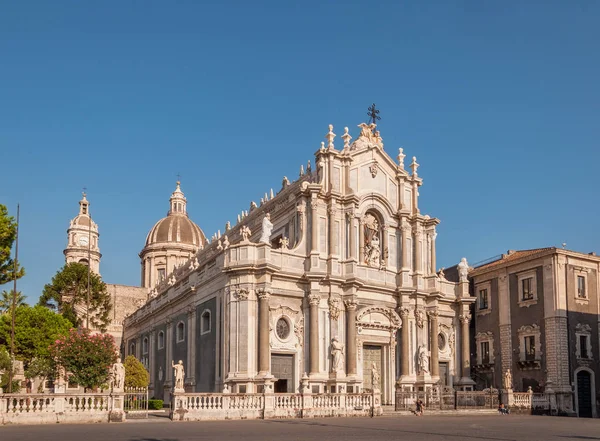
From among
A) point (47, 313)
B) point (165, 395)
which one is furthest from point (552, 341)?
point (47, 313)

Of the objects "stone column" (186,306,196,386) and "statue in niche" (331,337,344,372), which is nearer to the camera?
"statue in niche" (331,337,344,372)

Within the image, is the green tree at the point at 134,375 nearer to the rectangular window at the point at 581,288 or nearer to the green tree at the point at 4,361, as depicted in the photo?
the green tree at the point at 4,361

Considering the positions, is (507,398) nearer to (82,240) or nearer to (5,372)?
(5,372)

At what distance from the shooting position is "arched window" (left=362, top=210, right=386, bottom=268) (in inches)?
1678

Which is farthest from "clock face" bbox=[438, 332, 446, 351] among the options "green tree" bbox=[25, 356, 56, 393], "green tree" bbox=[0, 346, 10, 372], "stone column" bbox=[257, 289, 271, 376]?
"green tree" bbox=[0, 346, 10, 372]

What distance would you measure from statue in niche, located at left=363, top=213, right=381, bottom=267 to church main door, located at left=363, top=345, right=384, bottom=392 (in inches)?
201

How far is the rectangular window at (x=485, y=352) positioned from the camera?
48.9 meters

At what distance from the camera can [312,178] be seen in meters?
41.7

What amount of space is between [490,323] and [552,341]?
6011 millimetres

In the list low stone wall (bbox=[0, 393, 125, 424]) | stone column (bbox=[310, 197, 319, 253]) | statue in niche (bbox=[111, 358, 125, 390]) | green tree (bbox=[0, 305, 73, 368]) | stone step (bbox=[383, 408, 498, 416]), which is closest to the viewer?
low stone wall (bbox=[0, 393, 125, 424])

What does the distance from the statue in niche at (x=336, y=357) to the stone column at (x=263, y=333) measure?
12.6 feet

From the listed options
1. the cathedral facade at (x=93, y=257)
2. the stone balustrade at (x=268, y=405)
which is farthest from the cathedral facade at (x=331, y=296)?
the cathedral facade at (x=93, y=257)

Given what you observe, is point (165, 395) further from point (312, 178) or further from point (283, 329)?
point (312, 178)

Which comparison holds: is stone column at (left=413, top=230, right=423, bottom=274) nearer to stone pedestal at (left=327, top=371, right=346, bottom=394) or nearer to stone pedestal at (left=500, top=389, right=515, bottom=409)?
stone pedestal at (left=500, top=389, right=515, bottom=409)
